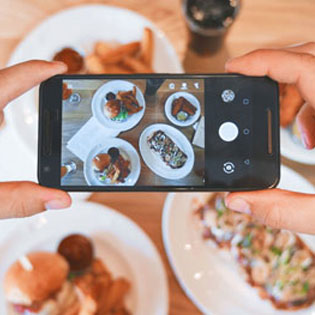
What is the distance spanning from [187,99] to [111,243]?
1.40 ft

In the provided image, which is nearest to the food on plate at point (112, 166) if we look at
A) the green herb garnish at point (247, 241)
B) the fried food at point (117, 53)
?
the fried food at point (117, 53)

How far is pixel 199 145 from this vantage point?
62cm

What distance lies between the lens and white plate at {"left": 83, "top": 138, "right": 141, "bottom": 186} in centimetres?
62

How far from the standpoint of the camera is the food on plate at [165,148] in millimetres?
627

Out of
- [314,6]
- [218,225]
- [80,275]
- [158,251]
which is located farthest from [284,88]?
[80,275]

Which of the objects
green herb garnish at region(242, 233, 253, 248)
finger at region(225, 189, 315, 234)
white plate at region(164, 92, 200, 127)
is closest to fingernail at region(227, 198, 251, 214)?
finger at region(225, 189, 315, 234)

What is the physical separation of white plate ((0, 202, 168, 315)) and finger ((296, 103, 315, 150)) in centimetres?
37

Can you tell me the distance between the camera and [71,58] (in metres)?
0.89

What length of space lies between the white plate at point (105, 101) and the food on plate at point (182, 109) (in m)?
0.05

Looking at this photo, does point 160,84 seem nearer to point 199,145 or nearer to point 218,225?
point 199,145

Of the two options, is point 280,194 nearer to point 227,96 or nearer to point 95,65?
point 227,96

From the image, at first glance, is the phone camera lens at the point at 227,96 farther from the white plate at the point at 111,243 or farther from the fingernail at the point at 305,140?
the white plate at the point at 111,243

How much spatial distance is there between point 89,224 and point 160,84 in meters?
0.40

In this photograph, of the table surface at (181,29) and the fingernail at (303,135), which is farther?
the table surface at (181,29)
